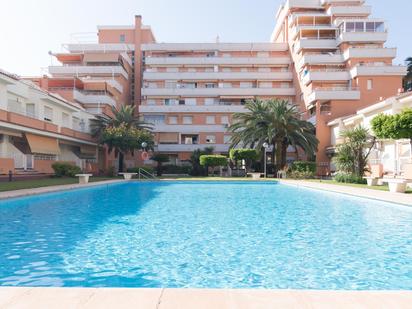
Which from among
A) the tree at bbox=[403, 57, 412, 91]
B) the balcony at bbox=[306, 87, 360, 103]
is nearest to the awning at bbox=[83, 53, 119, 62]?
the balcony at bbox=[306, 87, 360, 103]

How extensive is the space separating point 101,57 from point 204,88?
15.3 m

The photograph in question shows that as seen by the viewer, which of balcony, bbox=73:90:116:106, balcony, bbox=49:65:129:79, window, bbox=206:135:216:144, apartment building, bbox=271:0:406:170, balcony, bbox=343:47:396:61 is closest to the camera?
apartment building, bbox=271:0:406:170

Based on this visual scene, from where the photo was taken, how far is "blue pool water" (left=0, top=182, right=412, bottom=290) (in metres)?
4.98

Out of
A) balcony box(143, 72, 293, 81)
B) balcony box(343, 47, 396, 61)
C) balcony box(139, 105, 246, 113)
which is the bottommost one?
balcony box(139, 105, 246, 113)

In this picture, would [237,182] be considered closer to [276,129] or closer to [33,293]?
[276,129]

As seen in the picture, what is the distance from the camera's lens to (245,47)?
1884 inches

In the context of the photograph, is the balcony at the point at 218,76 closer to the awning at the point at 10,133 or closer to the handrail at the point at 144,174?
A: the handrail at the point at 144,174

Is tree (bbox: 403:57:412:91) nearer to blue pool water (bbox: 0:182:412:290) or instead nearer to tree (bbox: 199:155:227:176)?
tree (bbox: 199:155:227:176)

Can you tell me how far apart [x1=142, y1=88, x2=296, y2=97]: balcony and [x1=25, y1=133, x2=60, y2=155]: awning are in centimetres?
1884

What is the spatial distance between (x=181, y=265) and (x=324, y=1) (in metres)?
45.7

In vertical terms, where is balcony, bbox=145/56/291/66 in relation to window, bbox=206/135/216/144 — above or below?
above

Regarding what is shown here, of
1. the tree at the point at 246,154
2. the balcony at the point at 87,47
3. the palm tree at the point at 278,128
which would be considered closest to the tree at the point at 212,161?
the tree at the point at 246,154

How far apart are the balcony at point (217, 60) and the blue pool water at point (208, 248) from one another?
38.1 meters

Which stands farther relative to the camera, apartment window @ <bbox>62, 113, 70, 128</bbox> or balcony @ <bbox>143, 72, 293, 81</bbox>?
balcony @ <bbox>143, 72, 293, 81</bbox>
